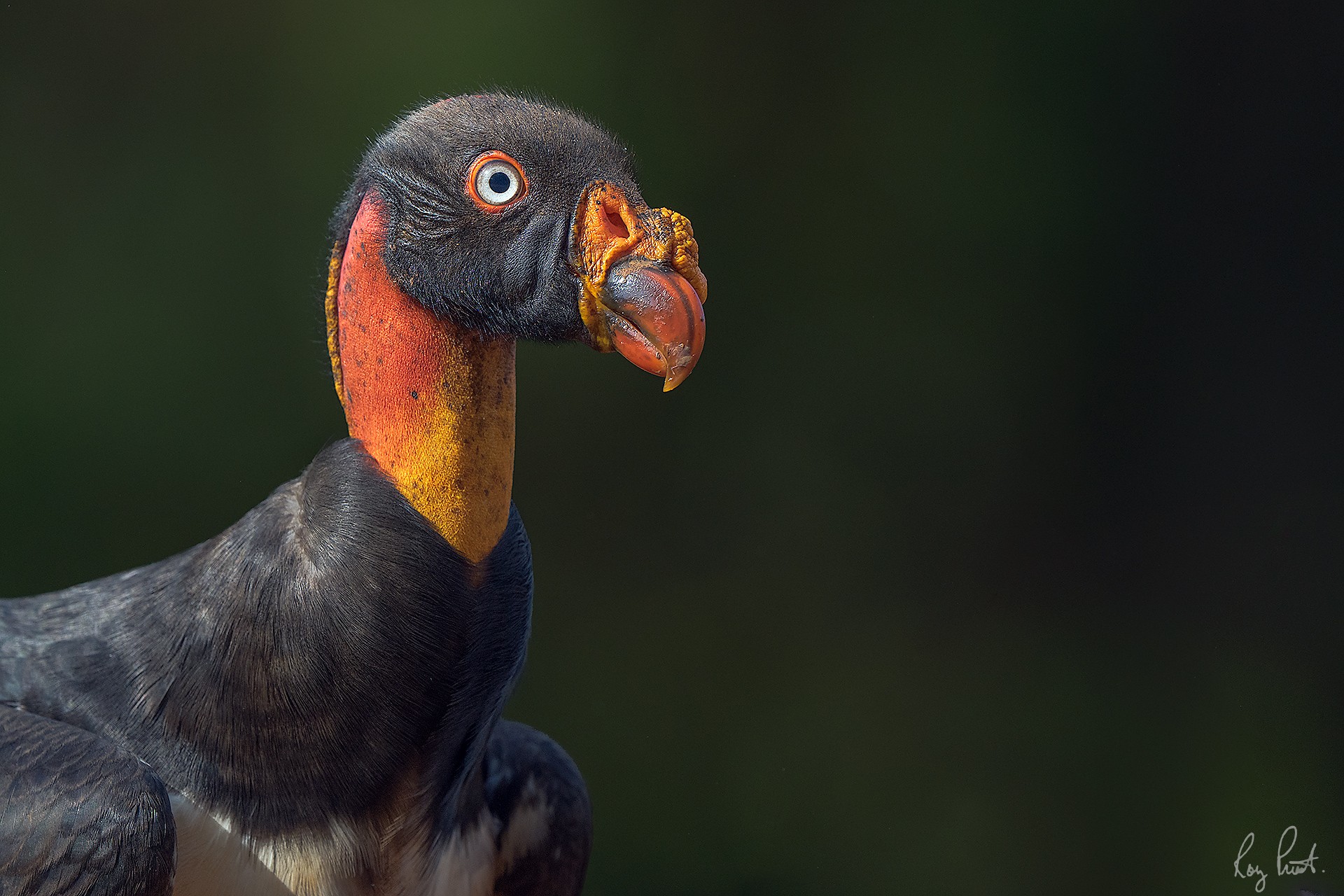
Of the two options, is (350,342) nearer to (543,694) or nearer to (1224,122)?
(543,694)

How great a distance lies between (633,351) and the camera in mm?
1638

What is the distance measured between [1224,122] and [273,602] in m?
2.77

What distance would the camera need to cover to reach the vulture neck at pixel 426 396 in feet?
5.77

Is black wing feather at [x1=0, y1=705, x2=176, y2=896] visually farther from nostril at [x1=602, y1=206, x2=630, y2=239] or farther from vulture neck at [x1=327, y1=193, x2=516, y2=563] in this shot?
nostril at [x1=602, y1=206, x2=630, y2=239]

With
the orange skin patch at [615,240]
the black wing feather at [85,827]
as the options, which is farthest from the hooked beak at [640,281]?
the black wing feather at [85,827]

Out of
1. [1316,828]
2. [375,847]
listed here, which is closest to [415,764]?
[375,847]

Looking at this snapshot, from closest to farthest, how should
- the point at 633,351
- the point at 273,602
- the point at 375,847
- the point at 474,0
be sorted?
the point at 633,351, the point at 273,602, the point at 375,847, the point at 474,0

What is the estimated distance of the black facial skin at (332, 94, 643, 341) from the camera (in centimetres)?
167

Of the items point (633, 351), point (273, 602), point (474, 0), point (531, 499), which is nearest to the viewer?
point (633, 351)

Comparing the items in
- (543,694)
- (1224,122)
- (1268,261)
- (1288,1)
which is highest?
(1288,1)

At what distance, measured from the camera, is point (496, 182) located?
1.68m

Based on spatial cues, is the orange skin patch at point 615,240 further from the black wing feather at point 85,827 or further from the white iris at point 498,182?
the black wing feather at point 85,827

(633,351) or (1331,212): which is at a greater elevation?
(1331,212)
